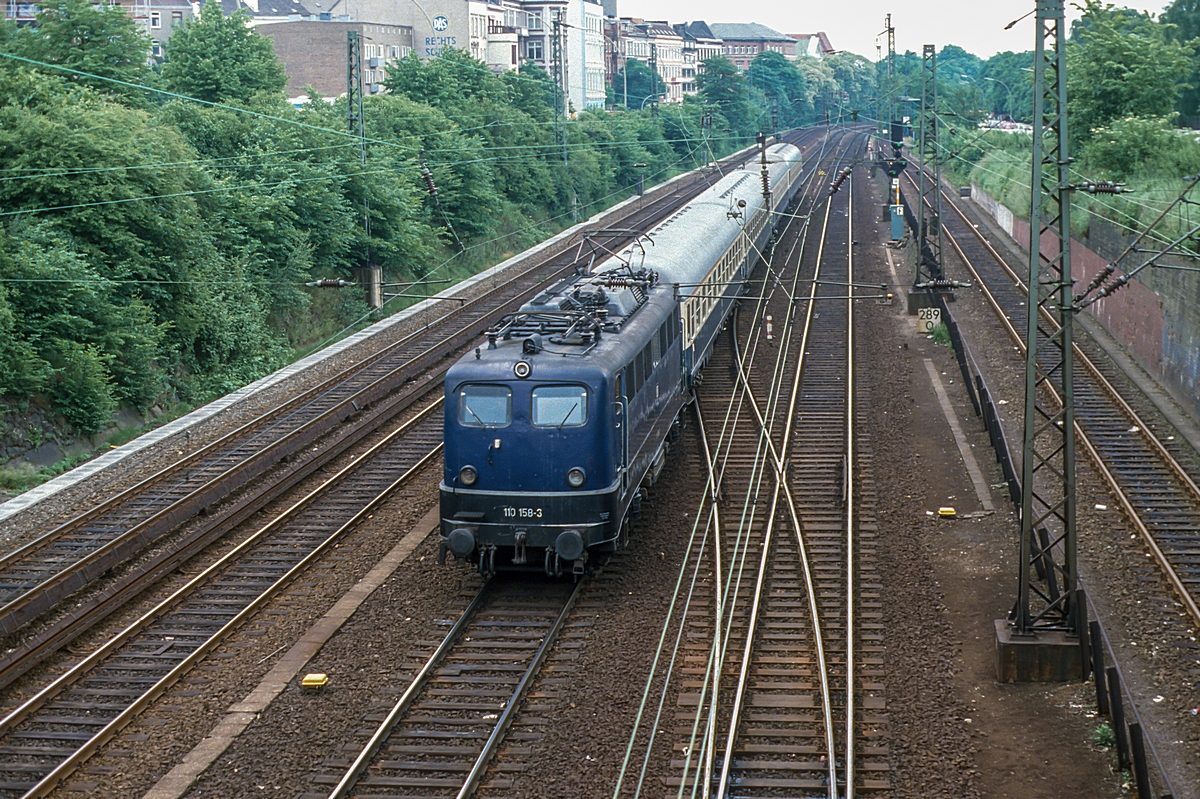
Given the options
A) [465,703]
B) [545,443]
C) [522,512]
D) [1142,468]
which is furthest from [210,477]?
[1142,468]

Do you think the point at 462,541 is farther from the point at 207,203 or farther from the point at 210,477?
the point at 207,203

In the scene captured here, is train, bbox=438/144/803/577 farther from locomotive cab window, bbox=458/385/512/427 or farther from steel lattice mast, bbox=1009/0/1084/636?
steel lattice mast, bbox=1009/0/1084/636

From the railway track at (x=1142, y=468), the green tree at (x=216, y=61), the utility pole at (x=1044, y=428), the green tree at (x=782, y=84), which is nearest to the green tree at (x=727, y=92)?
the green tree at (x=782, y=84)

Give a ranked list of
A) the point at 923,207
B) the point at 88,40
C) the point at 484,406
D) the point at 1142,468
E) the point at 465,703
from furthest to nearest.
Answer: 1. the point at 88,40
2. the point at 923,207
3. the point at 1142,468
4. the point at 484,406
5. the point at 465,703

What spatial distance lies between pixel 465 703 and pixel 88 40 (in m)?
39.0

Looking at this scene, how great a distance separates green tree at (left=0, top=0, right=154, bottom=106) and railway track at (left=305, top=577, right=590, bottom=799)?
33.5 meters

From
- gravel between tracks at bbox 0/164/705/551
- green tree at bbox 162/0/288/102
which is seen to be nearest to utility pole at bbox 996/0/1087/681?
gravel between tracks at bbox 0/164/705/551

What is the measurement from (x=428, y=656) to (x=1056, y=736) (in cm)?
659

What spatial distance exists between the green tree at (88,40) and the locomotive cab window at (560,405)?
107 ft

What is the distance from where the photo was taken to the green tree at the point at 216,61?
45.2m

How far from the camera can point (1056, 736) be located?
1178 cm

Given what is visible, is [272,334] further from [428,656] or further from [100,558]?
[428,656]

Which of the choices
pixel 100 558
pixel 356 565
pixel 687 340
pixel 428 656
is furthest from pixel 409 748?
pixel 687 340

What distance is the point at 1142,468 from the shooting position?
20797 mm
